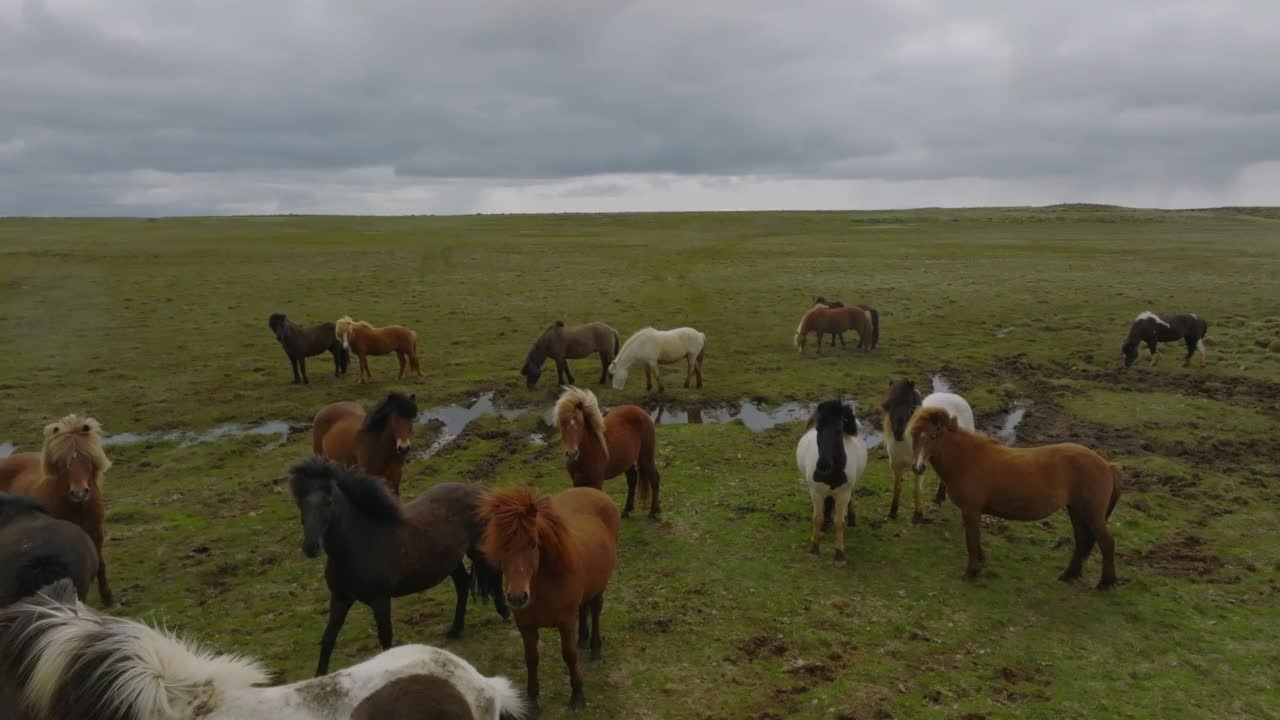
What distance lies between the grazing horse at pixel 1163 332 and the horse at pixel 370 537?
18769mm

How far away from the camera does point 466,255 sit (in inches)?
1860

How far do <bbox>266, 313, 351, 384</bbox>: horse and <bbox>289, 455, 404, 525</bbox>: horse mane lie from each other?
42.7 feet

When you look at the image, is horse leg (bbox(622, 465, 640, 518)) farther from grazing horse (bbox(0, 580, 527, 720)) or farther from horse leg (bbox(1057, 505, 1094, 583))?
grazing horse (bbox(0, 580, 527, 720))

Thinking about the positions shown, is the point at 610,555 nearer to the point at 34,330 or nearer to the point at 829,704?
the point at 829,704

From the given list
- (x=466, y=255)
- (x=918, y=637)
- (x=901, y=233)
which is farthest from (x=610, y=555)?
(x=901, y=233)

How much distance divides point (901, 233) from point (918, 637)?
66.3 m

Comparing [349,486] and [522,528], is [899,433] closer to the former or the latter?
[522,528]

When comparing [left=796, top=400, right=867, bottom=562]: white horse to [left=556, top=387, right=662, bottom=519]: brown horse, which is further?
[left=556, top=387, right=662, bottom=519]: brown horse

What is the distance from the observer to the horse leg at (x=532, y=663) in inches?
227

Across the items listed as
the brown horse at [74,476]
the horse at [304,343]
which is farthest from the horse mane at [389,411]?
the horse at [304,343]

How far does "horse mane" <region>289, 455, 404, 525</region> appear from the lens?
5824 mm

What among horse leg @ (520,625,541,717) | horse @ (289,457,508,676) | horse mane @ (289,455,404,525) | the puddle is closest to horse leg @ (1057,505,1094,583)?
horse leg @ (520,625,541,717)

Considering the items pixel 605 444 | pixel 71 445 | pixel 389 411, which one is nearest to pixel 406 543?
pixel 605 444

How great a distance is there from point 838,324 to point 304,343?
15.0 meters
